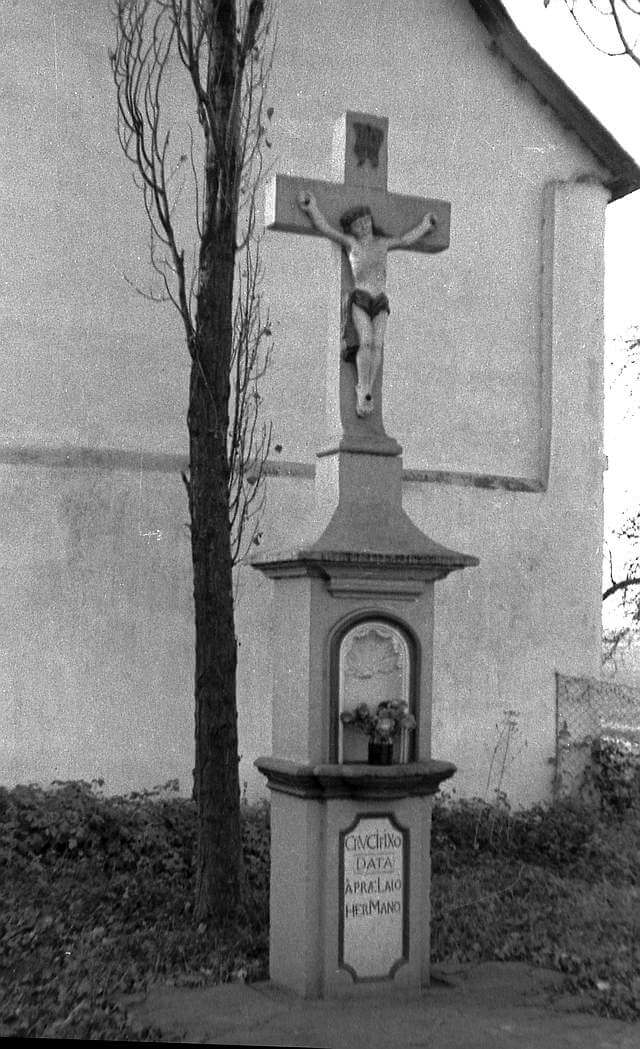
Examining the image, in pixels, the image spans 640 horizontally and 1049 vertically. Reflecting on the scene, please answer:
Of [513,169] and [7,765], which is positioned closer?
[7,765]

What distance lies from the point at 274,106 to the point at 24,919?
6.99 metres

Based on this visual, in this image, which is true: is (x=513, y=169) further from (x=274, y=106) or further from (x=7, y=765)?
(x=7, y=765)

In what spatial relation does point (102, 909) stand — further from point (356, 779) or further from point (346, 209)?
point (346, 209)

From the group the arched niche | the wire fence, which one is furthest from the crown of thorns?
the wire fence

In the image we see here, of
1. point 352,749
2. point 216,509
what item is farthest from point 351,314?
point 352,749

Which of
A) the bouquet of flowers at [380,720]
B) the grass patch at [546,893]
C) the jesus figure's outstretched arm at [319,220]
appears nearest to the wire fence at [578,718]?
the grass patch at [546,893]

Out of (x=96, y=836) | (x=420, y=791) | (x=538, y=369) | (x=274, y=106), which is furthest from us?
(x=538, y=369)

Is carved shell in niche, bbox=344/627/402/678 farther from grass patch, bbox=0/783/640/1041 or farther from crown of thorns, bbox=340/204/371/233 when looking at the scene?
crown of thorns, bbox=340/204/371/233

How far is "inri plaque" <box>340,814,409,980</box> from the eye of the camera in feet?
22.3

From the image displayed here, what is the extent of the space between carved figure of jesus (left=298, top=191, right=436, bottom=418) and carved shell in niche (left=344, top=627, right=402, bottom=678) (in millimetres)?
1142

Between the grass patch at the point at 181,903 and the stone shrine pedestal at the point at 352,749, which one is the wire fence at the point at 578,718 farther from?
the stone shrine pedestal at the point at 352,749

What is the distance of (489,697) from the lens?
40.3 ft

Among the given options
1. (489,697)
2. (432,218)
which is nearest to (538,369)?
(489,697)

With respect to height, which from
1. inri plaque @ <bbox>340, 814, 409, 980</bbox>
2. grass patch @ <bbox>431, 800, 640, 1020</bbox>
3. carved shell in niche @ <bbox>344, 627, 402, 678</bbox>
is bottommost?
grass patch @ <bbox>431, 800, 640, 1020</bbox>
